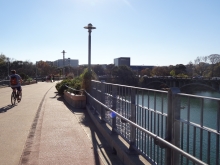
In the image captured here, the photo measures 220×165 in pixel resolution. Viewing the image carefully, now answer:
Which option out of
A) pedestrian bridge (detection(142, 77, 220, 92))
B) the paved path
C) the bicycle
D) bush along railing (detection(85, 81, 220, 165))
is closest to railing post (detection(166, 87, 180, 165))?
bush along railing (detection(85, 81, 220, 165))

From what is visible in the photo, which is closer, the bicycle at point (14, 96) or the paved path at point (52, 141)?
the paved path at point (52, 141)

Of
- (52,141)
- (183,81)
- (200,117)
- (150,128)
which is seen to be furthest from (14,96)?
(183,81)

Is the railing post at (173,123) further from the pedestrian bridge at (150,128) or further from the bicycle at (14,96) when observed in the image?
the bicycle at (14,96)

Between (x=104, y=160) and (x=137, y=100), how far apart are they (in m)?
1.55

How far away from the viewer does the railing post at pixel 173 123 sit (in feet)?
11.4

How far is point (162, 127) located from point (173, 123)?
45 cm

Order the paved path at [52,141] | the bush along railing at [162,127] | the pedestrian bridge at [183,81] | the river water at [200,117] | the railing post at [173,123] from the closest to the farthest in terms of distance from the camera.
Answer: the river water at [200,117]
the bush along railing at [162,127]
the railing post at [173,123]
the paved path at [52,141]
the pedestrian bridge at [183,81]

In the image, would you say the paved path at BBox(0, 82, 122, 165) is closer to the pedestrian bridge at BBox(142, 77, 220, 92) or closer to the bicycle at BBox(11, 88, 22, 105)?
the bicycle at BBox(11, 88, 22, 105)

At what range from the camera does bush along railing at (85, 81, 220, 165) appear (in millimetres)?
3086

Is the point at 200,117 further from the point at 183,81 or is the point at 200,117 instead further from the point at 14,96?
the point at 183,81

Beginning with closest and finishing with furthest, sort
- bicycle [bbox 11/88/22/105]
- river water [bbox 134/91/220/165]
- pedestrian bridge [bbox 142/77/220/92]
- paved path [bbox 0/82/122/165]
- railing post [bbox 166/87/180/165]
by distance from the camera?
river water [bbox 134/91/220/165], railing post [bbox 166/87/180/165], paved path [bbox 0/82/122/165], bicycle [bbox 11/88/22/105], pedestrian bridge [bbox 142/77/220/92]

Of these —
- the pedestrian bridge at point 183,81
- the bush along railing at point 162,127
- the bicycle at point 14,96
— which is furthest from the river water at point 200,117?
the pedestrian bridge at point 183,81

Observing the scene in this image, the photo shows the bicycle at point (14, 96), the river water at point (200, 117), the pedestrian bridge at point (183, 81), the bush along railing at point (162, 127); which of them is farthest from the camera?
the pedestrian bridge at point (183, 81)

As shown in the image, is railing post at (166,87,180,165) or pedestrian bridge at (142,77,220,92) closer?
railing post at (166,87,180,165)
